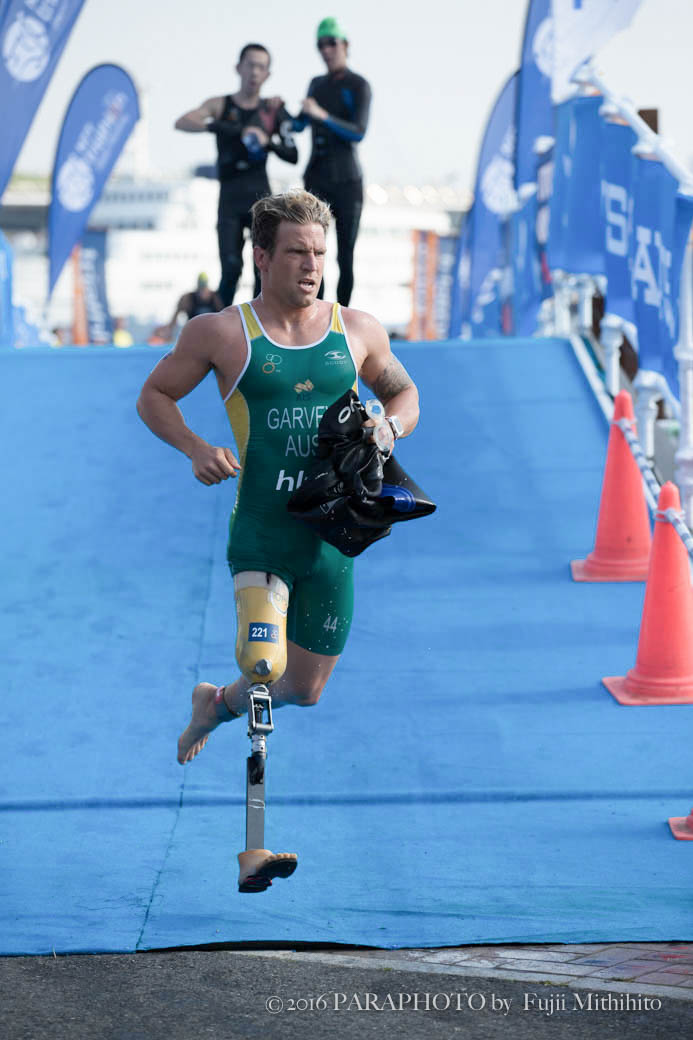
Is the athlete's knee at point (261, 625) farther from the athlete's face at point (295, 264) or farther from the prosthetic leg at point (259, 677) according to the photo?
the athlete's face at point (295, 264)

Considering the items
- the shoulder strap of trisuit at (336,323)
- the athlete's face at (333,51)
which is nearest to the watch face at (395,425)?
the shoulder strap of trisuit at (336,323)

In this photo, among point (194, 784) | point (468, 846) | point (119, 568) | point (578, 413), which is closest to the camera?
point (468, 846)

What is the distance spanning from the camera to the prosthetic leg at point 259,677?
4086 millimetres

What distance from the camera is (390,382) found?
4941 millimetres

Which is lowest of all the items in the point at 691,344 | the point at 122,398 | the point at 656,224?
the point at 122,398

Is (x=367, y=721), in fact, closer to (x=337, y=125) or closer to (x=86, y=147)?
(x=337, y=125)

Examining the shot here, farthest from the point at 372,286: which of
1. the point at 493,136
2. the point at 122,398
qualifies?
the point at 122,398

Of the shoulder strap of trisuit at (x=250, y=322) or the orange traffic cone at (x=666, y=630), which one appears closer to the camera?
the shoulder strap of trisuit at (x=250, y=322)

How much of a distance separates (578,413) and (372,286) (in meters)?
104

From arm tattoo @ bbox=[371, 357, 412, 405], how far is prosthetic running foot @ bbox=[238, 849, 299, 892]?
66.5 inches

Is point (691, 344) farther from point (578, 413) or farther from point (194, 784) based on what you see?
point (194, 784)

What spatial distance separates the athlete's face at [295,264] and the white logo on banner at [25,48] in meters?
10.8

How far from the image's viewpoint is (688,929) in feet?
14.5

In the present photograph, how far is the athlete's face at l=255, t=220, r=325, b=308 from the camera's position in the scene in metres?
4.55
